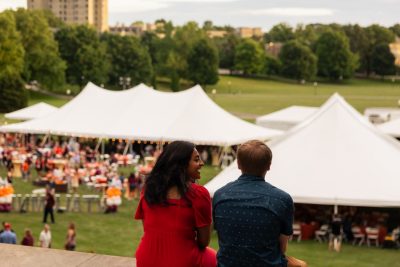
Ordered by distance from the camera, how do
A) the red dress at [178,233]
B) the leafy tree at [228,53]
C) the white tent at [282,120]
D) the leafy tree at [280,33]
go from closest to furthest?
the red dress at [178,233] < the white tent at [282,120] < the leafy tree at [228,53] < the leafy tree at [280,33]

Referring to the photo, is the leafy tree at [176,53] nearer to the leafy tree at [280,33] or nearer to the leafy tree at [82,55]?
the leafy tree at [82,55]

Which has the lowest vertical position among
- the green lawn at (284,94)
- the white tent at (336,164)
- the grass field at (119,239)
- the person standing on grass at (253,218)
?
the green lawn at (284,94)

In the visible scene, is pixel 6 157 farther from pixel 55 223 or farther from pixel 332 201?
pixel 332 201

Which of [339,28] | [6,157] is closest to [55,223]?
[6,157]

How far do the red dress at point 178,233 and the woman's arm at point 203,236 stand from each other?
21mm

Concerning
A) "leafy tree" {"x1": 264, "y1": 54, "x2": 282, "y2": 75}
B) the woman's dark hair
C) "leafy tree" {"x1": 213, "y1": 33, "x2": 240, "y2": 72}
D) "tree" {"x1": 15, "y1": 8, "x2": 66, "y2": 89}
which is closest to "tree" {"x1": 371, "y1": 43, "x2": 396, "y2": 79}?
"leafy tree" {"x1": 264, "y1": 54, "x2": 282, "y2": 75}

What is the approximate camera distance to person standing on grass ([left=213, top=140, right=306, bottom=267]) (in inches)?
149

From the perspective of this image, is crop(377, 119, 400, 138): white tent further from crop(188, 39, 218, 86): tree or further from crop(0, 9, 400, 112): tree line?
crop(188, 39, 218, 86): tree

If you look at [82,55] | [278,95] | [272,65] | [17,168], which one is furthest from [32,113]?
[272,65]

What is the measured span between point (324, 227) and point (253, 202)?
1334 cm

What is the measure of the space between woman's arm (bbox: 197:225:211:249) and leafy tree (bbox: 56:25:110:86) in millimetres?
70669

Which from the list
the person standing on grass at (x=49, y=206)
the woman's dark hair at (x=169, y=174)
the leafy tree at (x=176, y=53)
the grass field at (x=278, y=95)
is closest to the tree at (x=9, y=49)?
the grass field at (x=278, y=95)

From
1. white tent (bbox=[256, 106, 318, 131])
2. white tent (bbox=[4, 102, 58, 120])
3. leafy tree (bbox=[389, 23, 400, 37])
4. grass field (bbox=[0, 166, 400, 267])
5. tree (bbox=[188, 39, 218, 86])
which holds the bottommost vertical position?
tree (bbox=[188, 39, 218, 86])

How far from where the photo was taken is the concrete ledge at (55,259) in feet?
15.8
